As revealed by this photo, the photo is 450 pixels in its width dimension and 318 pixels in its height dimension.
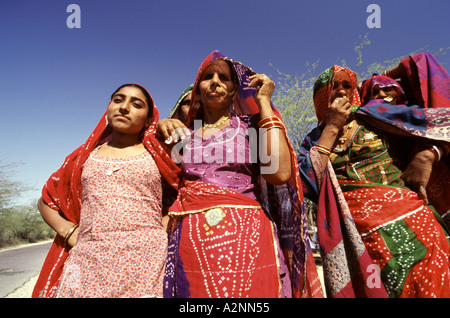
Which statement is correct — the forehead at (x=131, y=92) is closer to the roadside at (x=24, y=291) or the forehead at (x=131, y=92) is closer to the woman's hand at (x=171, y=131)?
the woman's hand at (x=171, y=131)

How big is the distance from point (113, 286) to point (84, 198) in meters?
0.71

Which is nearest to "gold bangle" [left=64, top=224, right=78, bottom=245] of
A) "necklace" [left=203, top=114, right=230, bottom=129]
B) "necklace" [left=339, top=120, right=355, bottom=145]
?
"necklace" [left=203, top=114, right=230, bottom=129]

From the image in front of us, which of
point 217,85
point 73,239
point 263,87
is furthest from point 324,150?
point 73,239

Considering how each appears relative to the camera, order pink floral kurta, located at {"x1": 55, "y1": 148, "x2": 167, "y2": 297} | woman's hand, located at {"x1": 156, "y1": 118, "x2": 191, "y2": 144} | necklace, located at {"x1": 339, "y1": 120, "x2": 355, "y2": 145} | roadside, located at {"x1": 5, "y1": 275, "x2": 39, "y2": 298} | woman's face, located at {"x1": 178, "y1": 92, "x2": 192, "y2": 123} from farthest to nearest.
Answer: roadside, located at {"x1": 5, "y1": 275, "x2": 39, "y2": 298} → woman's face, located at {"x1": 178, "y1": 92, "x2": 192, "y2": 123} → necklace, located at {"x1": 339, "y1": 120, "x2": 355, "y2": 145} → woman's hand, located at {"x1": 156, "y1": 118, "x2": 191, "y2": 144} → pink floral kurta, located at {"x1": 55, "y1": 148, "x2": 167, "y2": 297}

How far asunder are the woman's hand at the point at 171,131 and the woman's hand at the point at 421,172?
5.95ft

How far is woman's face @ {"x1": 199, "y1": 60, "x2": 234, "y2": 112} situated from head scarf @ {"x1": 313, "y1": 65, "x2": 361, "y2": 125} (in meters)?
0.90

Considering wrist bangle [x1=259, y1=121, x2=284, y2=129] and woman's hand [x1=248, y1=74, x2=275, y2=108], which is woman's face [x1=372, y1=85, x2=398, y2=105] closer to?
woman's hand [x1=248, y1=74, x2=275, y2=108]

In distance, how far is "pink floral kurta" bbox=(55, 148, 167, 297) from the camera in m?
1.64

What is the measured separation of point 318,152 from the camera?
214 cm

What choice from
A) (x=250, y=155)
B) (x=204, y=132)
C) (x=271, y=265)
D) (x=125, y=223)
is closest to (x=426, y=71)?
(x=250, y=155)

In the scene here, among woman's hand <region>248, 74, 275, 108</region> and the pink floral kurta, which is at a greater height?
woman's hand <region>248, 74, 275, 108</region>

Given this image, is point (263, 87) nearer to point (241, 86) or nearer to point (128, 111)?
point (241, 86)

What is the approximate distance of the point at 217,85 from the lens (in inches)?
82.5

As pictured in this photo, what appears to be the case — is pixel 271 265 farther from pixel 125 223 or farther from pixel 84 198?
pixel 84 198
